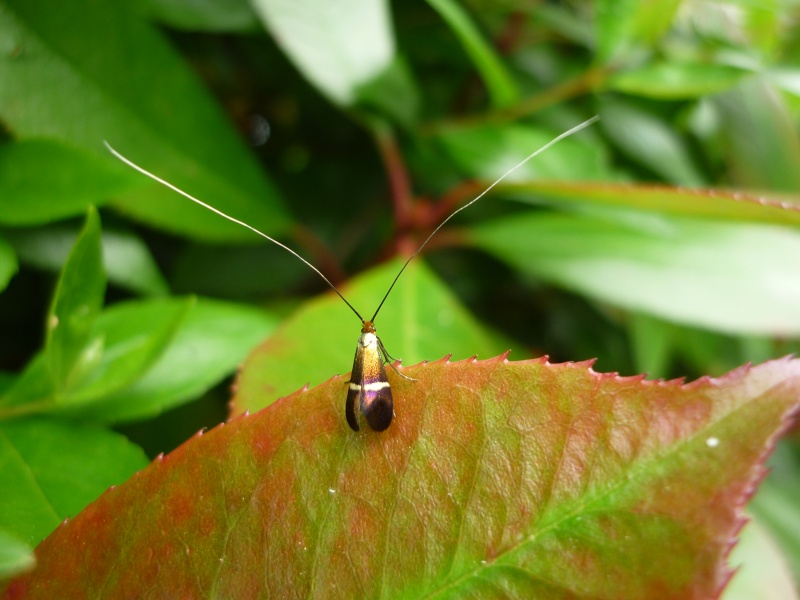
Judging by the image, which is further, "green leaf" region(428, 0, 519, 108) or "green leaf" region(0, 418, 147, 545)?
"green leaf" region(428, 0, 519, 108)

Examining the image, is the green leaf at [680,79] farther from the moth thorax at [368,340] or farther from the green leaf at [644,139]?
the moth thorax at [368,340]

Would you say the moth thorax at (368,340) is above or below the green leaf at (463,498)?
below

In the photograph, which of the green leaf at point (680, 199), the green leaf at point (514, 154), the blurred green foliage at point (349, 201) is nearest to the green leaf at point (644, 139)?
the blurred green foliage at point (349, 201)

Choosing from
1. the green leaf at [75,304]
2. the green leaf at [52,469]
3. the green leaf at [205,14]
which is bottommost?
the green leaf at [52,469]

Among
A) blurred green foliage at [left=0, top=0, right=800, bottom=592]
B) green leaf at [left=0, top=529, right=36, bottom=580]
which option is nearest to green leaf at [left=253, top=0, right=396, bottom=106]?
blurred green foliage at [left=0, top=0, right=800, bottom=592]

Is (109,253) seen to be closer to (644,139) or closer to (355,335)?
(355,335)

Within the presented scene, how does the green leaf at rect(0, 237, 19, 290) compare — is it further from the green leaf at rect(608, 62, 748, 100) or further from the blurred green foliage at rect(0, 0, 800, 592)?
the green leaf at rect(608, 62, 748, 100)
